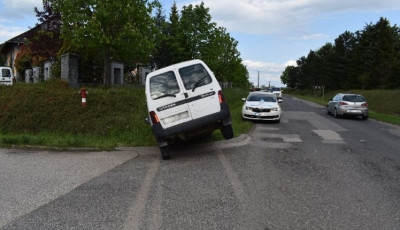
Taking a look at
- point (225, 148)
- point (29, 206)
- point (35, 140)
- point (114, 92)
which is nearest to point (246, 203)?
point (29, 206)

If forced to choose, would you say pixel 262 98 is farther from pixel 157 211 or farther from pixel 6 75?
pixel 6 75

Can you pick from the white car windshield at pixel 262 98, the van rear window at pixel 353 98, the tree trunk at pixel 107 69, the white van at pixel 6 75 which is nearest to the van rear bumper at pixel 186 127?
the white car windshield at pixel 262 98

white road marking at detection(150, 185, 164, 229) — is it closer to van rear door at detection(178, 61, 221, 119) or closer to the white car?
van rear door at detection(178, 61, 221, 119)

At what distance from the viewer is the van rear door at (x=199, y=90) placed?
858 centimetres

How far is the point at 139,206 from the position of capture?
17.1ft

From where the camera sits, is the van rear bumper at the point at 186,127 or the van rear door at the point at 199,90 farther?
the van rear door at the point at 199,90

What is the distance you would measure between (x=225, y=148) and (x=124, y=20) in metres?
9.94

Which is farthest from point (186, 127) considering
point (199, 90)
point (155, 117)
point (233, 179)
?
point (233, 179)

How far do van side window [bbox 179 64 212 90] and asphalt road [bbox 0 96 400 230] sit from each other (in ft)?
5.80

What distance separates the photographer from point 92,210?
16.6 ft

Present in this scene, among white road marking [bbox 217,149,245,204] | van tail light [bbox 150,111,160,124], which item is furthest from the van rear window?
van tail light [bbox 150,111,160,124]

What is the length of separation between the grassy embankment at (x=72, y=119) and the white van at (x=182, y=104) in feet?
6.76

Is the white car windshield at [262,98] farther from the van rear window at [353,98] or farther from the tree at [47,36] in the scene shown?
the tree at [47,36]

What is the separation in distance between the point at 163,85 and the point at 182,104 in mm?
700
